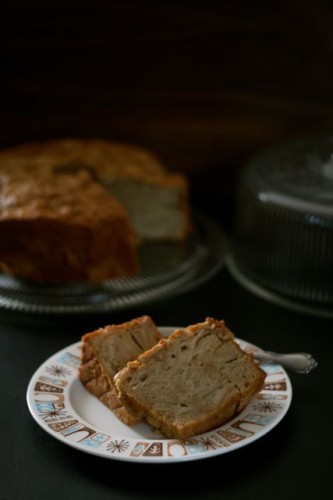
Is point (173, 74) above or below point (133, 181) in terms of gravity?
above

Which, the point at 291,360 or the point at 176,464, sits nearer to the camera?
the point at 176,464

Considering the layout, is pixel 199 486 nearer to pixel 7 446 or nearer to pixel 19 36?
pixel 7 446

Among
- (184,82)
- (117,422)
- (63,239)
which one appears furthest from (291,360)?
(184,82)

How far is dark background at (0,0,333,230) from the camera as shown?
2.57 meters

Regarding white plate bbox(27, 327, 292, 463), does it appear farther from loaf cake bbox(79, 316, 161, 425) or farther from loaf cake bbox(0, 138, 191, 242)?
loaf cake bbox(0, 138, 191, 242)

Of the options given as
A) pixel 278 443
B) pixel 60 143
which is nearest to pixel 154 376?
pixel 278 443

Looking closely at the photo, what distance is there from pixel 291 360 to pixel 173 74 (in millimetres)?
1220

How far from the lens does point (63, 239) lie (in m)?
2.14

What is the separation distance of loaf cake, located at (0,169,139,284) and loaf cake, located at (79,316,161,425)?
478 millimetres

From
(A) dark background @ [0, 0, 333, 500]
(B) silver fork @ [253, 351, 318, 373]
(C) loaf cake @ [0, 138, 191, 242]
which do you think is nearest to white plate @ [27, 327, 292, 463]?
(B) silver fork @ [253, 351, 318, 373]

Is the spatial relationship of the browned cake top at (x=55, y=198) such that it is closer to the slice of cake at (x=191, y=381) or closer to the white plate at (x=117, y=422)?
the white plate at (x=117, y=422)

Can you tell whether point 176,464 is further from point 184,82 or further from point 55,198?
point 184,82

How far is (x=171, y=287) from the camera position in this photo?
7.23ft

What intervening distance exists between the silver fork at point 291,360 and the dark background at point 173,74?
39.4 inches
